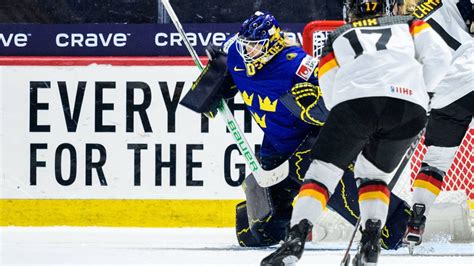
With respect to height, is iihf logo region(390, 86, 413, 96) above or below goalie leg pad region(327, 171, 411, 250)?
above

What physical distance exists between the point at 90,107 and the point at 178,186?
2.02 feet

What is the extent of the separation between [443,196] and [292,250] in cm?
207

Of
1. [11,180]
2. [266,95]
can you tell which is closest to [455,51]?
[266,95]

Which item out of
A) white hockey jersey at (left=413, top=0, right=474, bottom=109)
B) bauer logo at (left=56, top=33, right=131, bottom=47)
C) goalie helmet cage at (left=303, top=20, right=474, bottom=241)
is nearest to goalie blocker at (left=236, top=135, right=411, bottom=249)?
goalie helmet cage at (left=303, top=20, right=474, bottom=241)

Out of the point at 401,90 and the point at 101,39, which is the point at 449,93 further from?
the point at 101,39

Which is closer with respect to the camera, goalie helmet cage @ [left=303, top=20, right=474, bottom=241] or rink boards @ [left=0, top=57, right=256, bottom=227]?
goalie helmet cage @ [left=303, top=20, right=474, bottom=241]

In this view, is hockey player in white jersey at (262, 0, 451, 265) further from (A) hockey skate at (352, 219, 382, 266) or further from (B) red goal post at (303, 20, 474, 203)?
(B) red goal post at (303, 20, 474, 203)

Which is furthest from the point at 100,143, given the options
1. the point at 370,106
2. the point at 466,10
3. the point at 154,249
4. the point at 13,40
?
the point at 370,106

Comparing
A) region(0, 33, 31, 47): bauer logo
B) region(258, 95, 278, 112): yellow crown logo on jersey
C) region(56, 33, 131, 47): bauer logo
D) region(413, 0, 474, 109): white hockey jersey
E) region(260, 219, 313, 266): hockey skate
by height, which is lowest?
region(0, 33, 31, 47): bauer logo

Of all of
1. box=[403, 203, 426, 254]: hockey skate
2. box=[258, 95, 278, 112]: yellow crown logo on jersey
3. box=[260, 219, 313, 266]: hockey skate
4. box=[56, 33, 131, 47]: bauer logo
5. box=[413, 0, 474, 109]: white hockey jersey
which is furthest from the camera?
box=[56, 33, 131, 47]: bauer logo

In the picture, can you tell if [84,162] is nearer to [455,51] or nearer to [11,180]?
[11,180]

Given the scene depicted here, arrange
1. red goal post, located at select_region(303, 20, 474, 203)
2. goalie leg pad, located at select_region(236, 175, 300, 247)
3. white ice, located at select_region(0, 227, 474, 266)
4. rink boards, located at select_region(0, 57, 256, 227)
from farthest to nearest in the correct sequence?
rink boards, located at select_region(0, 57, 256, 227), red goal post, located at select_region(303, 20, 474, 203), goalie leg pad, located at select_region(236, 175, 300, 247), white ice, located at select_region(0, 227, 474, 266)

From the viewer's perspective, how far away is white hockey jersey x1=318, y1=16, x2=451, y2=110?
3.62 meters

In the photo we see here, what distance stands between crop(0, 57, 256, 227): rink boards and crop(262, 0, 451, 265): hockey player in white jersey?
2.36 m
